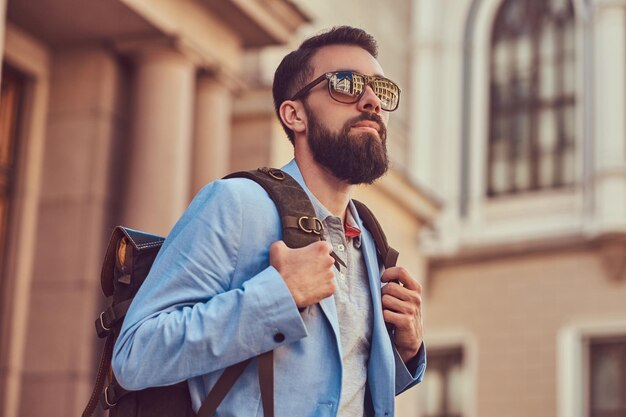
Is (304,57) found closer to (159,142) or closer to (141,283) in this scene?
(141,283)

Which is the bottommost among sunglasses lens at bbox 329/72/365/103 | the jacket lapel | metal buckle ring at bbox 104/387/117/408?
metal buckle ring at bbox 104/387/117/408

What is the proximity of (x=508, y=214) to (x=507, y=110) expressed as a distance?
92.4 inches

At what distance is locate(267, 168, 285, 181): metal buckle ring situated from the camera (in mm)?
3576

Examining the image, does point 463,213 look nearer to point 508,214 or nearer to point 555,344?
point 508,214

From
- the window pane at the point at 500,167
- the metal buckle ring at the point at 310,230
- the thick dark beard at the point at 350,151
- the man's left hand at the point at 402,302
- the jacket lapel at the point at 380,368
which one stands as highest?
the window pane at the point at 500,167

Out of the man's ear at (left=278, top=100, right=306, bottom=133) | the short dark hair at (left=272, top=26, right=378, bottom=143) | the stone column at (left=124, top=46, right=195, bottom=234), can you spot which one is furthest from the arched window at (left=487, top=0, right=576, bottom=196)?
the man's ear at (left=278, top=100, right=306, bottom=133)

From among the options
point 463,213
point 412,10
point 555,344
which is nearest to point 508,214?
point 463,213

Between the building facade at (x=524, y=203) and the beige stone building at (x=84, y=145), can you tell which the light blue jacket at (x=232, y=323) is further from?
the building facade at (x=524, y=203)

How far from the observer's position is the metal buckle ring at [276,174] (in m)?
3.58

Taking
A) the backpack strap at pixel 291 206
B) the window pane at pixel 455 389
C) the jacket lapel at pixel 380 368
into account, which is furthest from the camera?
the window pane at pixel 455 389

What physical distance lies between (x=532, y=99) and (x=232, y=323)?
77.1 ft

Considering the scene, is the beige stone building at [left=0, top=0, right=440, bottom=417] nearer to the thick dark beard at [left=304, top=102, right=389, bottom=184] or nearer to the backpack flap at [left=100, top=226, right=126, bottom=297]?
the backpack flap at [left=100, top=226, right=126, bottom=297]

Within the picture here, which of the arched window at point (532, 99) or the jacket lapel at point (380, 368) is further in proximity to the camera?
the arched window at point (532, 99)

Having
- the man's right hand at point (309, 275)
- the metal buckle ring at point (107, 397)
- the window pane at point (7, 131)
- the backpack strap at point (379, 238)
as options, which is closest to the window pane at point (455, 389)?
the window pane at point (7, 131)
